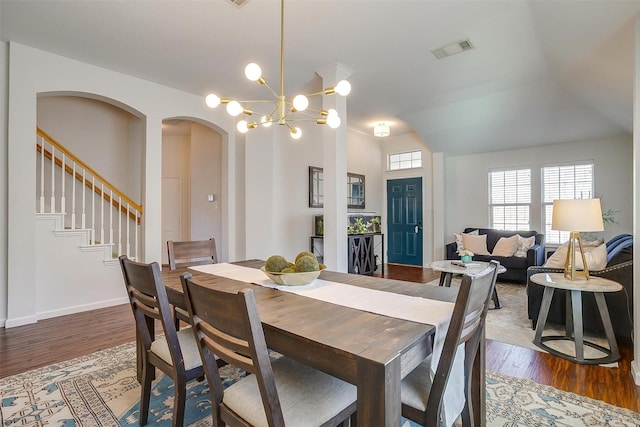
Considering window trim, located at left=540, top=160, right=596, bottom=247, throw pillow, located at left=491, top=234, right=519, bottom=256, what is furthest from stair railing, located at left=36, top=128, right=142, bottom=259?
window trim, located at left=540, top=160, right=596, bottom=247

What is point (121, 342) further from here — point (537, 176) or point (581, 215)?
point (537, 176)

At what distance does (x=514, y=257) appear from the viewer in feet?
16.4

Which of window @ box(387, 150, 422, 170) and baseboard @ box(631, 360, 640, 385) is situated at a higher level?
window @ box(387, 150, 422, 170)

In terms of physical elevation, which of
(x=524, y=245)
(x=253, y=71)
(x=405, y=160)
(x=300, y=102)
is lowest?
(x=524, y=245)

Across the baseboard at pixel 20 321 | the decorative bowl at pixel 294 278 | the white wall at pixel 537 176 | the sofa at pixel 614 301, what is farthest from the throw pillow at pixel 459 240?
the baseboard at pixel 20 321

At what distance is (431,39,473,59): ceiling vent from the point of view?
3.21 m

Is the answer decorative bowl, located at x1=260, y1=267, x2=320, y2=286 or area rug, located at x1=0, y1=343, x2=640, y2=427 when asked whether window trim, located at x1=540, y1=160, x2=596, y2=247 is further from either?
decorative bowl, located at x1=260, y1=267, x2=320, y2=286

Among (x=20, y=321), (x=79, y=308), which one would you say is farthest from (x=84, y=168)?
(x=20, y=321)

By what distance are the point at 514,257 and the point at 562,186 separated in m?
1.75

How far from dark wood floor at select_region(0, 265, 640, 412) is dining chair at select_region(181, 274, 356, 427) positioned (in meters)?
1.76

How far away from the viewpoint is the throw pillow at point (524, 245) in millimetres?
5094

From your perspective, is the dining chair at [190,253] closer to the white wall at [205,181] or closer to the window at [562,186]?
the white wall at [205,181]

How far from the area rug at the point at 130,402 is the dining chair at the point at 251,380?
0.72 metres

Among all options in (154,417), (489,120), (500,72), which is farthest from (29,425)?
(489,120)
